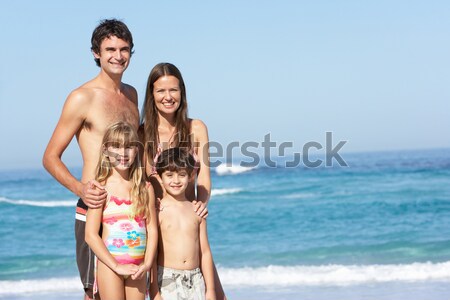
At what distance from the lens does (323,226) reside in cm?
1417

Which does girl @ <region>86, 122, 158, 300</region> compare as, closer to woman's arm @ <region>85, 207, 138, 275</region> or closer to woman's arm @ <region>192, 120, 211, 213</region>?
woman's arm @ <region>85, 207, 138, 275</region>

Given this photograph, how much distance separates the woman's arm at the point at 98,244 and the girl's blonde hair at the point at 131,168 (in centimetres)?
21

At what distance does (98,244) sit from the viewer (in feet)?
12.5

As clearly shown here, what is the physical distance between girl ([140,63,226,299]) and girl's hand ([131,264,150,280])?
0.51 m

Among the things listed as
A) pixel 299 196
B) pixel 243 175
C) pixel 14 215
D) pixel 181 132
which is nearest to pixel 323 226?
pixel 299 196

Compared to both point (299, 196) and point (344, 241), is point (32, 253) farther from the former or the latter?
point (299, 196)

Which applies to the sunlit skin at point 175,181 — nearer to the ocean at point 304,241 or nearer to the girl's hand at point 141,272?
the girl's hand at point 141,272

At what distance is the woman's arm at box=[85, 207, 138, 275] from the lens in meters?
3.80

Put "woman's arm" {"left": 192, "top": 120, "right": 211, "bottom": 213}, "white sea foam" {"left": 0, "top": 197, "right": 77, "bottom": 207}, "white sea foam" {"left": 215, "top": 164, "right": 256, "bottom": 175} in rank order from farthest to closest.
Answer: "white sea foam" {"left": 215, "top": 164, "right": 256, "bottom": 175}, "white sea foam" {"left": 0, "top": 197, "right": 77, "bottom": 207}, "woman's arm" {"left": 192, "top": 120, "right": 211, "bottom": 213}

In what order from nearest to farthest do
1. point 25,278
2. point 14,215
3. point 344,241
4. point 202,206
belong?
1. point 202,206
2. point 25,278
3. point 344,241
4. point 14,215

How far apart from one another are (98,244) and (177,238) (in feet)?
1.70

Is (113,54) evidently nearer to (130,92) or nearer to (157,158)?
(130,92)

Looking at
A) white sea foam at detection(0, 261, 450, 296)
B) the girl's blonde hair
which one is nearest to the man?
the girl's blonde hair

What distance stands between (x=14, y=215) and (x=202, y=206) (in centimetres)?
1527
